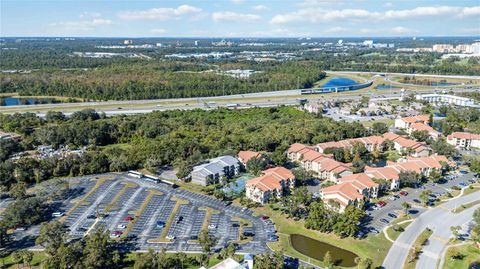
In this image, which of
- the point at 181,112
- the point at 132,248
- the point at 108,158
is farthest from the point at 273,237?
the point at 181,112

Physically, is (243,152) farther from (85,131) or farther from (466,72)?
(466,72)

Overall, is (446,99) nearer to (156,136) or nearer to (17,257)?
(156,136)

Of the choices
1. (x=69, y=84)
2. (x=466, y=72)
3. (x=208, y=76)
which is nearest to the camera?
(x=69, y=84)

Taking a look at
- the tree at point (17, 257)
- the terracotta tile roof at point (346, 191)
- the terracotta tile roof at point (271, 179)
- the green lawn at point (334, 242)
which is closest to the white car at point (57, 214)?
the tree at point (17, 257)

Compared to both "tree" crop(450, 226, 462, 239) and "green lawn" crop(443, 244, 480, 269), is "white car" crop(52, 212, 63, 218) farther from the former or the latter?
"tree" crop(450, 226, 462, 239)

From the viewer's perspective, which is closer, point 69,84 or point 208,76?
point 69,84

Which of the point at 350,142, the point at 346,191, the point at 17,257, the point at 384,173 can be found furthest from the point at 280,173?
the point at 17,257

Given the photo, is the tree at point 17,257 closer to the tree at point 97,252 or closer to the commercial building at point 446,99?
the tree at point 97,252
